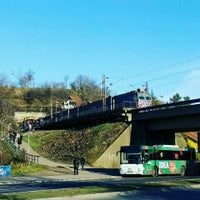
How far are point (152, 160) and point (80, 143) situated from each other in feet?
71.6

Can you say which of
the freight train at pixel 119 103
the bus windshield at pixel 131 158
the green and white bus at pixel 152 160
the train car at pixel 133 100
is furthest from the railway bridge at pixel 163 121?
the bus windshield at pixel 131 158

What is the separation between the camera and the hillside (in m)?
59.3

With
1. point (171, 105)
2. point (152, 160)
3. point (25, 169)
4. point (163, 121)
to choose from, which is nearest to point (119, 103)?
point (163, 121)

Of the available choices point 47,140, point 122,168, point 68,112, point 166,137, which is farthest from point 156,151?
point 68,112

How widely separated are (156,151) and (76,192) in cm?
2265

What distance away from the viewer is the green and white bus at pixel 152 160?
43.5 metres

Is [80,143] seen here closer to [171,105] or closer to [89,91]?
[171,105]

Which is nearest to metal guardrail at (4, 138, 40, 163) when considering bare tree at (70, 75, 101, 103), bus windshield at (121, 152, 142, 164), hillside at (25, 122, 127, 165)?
hillside at (25, 122, 127, 165)

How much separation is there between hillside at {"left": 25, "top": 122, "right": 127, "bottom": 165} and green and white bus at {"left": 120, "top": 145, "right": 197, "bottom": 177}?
42.4 ft

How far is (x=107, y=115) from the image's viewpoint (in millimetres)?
66812

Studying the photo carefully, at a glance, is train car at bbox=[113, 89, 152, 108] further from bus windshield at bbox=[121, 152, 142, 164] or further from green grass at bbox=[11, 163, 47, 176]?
bus windshield at bbox=[121, 152, 142, 164]

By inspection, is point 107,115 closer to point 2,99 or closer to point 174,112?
point 174,112

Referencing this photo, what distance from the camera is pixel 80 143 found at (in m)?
64.5

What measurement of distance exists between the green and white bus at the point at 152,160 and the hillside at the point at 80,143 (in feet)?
42.4
